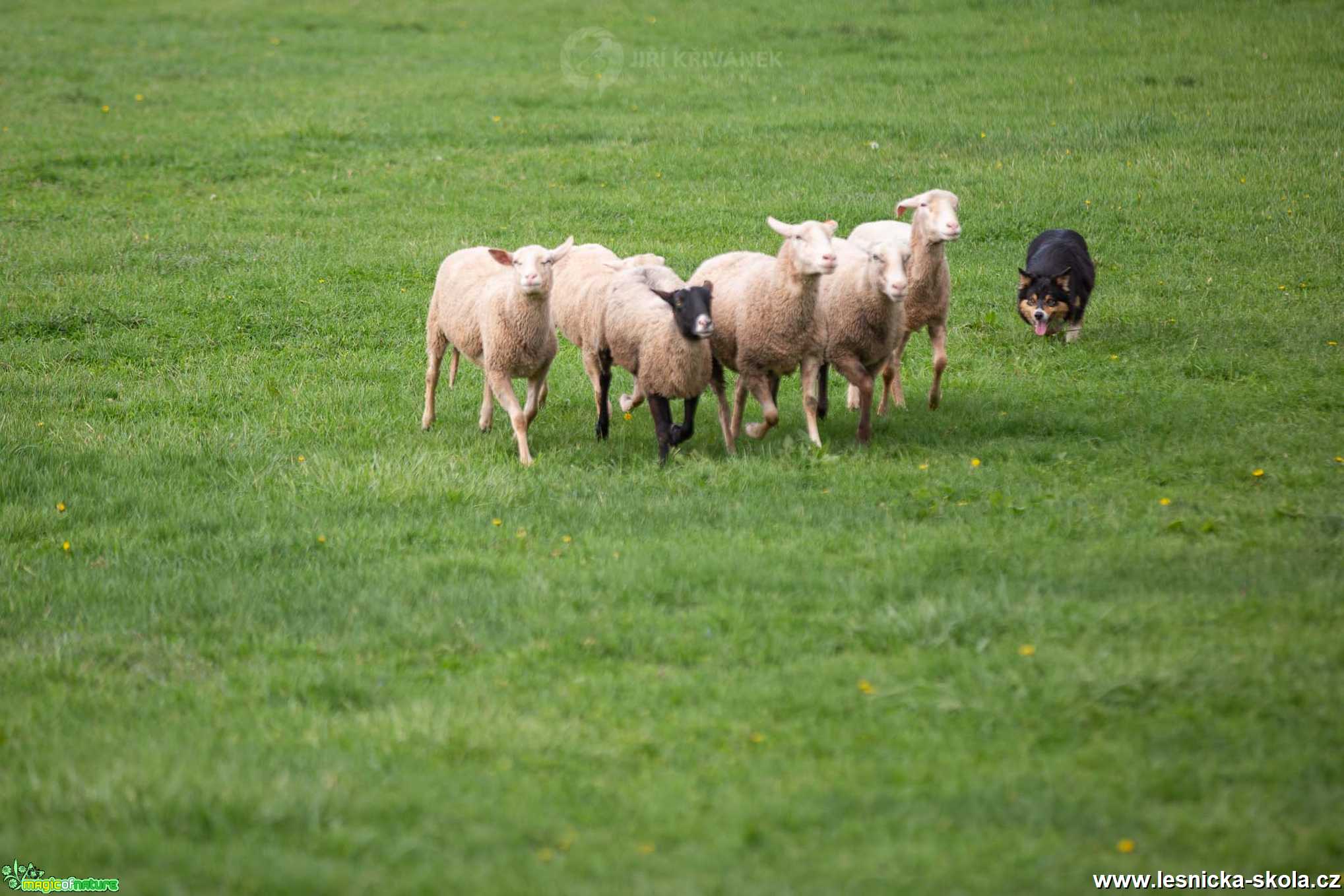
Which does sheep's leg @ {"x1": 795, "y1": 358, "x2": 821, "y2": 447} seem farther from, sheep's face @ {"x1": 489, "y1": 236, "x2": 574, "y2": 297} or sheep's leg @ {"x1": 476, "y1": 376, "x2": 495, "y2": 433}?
sheep's leg @ {"x1": 476, "y1": 376, "x2": 495, "y2": 433}

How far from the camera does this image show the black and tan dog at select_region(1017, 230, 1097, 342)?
12.2 metres

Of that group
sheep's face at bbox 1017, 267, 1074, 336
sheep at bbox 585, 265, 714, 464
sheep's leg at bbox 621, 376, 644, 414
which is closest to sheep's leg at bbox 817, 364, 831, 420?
sheep at bbox 585, 265, 714, 464

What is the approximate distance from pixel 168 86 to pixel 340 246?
10.8m

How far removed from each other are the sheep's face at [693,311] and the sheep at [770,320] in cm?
44

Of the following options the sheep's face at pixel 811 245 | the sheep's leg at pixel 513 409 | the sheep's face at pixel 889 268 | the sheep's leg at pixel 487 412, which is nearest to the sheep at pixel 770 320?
the sheep's face at pixel 811 245

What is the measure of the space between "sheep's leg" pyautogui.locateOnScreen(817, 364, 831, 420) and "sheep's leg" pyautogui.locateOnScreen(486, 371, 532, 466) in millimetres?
2288

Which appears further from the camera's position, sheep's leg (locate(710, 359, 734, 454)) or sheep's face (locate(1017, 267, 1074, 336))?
sheep's face (locate(1017, 267, 1074, 336))

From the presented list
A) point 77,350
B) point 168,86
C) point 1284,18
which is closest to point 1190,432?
point 77,350

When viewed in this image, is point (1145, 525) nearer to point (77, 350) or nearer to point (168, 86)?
point (77, 350)

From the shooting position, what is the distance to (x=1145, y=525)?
736 centimetres

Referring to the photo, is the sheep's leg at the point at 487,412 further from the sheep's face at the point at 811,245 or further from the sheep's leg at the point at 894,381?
the sheep's leg at the point at 894,381

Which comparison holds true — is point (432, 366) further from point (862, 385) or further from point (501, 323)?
point (862, 385)

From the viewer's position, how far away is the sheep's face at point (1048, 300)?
39.8 feet

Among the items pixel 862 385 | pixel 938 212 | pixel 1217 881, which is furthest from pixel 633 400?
pixel 1217 881
